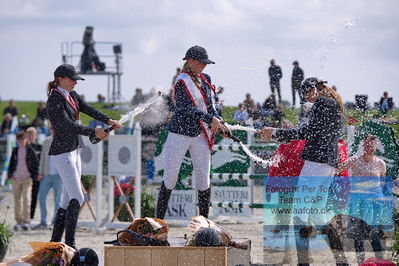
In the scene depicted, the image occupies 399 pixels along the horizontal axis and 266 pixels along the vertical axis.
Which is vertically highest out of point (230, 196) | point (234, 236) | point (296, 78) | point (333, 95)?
point (296, 78)

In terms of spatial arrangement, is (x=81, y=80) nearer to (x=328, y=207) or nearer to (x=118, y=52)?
(x=328, y=207)

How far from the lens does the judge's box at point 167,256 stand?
19.2 feet

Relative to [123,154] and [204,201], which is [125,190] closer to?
[123,154]

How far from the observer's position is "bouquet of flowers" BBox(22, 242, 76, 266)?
635 cm

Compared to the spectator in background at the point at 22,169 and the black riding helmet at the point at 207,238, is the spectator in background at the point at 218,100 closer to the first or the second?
the black riding helmet at the point at 207,238

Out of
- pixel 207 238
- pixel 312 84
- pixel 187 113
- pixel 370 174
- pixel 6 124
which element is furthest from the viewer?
pixel 6 124

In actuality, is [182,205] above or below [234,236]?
above

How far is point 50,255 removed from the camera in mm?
6387

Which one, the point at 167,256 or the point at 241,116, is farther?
the point at 241,116

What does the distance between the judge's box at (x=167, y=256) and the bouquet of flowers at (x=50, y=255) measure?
1.55ft

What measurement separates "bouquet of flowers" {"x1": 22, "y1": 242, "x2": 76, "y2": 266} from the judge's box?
0.47 m

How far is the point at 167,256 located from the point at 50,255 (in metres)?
0.91

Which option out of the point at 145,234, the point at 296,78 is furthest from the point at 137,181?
the point at 145,234

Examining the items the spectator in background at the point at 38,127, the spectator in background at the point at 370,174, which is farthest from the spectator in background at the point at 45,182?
the spectator in background at the point at 38,127
